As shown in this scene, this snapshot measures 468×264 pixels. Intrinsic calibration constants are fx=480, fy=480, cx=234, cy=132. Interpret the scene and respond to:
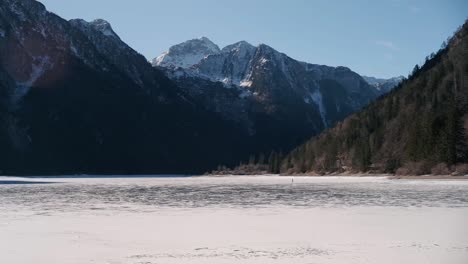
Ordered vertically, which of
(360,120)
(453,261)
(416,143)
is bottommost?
(453,261)

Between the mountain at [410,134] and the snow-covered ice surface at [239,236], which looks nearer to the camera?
the snow-covered ice surface at [239,236]

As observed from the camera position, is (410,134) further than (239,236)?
Yes

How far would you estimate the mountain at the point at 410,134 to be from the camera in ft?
305

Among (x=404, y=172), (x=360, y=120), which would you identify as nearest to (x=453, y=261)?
(x=404, y=172)

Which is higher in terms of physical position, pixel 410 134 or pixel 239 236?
pixel 410 134

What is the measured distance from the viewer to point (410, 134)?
110000 mm

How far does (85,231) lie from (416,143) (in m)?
93.3

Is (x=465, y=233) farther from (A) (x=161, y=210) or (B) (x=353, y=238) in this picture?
(A) (x=161, y=210)

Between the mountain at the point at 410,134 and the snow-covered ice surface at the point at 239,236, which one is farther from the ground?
the mountain at the point at 410,134

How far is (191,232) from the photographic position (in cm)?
2220

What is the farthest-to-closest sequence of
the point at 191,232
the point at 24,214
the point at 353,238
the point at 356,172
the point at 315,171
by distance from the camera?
the point at 315,171 → the point at 356,172 → the point at 24,214 → the point at 191,232 → the point at 353,238

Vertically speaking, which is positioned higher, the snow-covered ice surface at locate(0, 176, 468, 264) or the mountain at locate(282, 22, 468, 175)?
the mountain at locate(282, 22, 468, 175)

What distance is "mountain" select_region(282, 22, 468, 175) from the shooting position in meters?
92.9

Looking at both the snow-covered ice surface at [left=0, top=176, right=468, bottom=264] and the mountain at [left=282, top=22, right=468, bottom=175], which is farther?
the mountain at [left=282, top=22, right=468, bottom=175]
